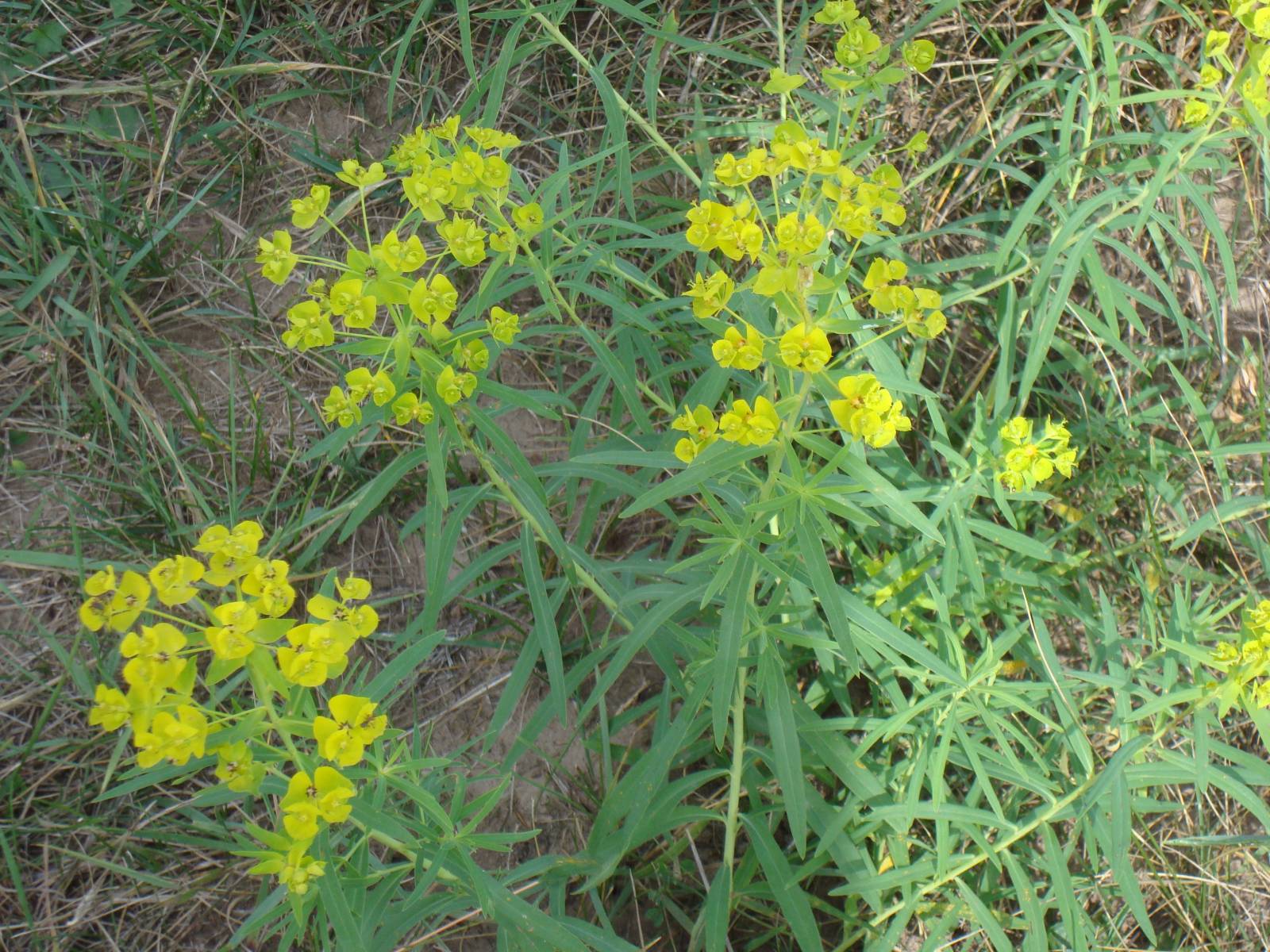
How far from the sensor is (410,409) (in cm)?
198

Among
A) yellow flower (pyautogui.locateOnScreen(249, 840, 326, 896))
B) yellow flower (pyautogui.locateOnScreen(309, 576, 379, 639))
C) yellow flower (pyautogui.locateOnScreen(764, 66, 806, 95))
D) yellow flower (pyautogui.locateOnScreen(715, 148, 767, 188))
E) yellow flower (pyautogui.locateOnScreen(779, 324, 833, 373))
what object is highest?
yellow flower (pyautogui.locateOnScreen(764, 66, 806, 95))

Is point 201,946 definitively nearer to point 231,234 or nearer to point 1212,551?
point 231,234

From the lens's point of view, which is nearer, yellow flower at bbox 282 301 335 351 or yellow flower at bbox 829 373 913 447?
yellow flower at bbox 829 373 913 447

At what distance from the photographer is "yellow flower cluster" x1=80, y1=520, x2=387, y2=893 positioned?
64.3 inches

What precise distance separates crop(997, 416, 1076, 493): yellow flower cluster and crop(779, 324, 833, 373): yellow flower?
75cm

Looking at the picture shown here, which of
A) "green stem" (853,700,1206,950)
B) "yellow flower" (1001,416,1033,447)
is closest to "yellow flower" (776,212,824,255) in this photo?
"yellow flower" (1001,416,1033,447)

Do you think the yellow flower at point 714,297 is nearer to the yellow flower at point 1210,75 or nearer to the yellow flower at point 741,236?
the yellow flower at point 741,236

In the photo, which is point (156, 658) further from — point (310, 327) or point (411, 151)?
point (411, 151)

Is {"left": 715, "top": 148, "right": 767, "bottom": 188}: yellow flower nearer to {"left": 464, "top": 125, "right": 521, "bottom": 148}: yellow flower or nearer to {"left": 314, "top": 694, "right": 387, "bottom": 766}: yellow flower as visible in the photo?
{"left": 464, "top": 125, "right": 521, "bottom": 148}: yellow flower

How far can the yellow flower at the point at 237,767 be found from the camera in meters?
1.67

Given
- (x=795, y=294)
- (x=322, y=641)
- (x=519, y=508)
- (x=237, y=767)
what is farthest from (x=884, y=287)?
(x=237, y=767)

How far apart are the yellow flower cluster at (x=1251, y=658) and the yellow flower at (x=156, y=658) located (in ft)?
6.45

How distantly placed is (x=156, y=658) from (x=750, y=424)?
98 centimetres

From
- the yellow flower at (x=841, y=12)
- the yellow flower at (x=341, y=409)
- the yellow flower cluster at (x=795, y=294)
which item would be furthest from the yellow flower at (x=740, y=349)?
the yellow flower at (x=841, y=12)
